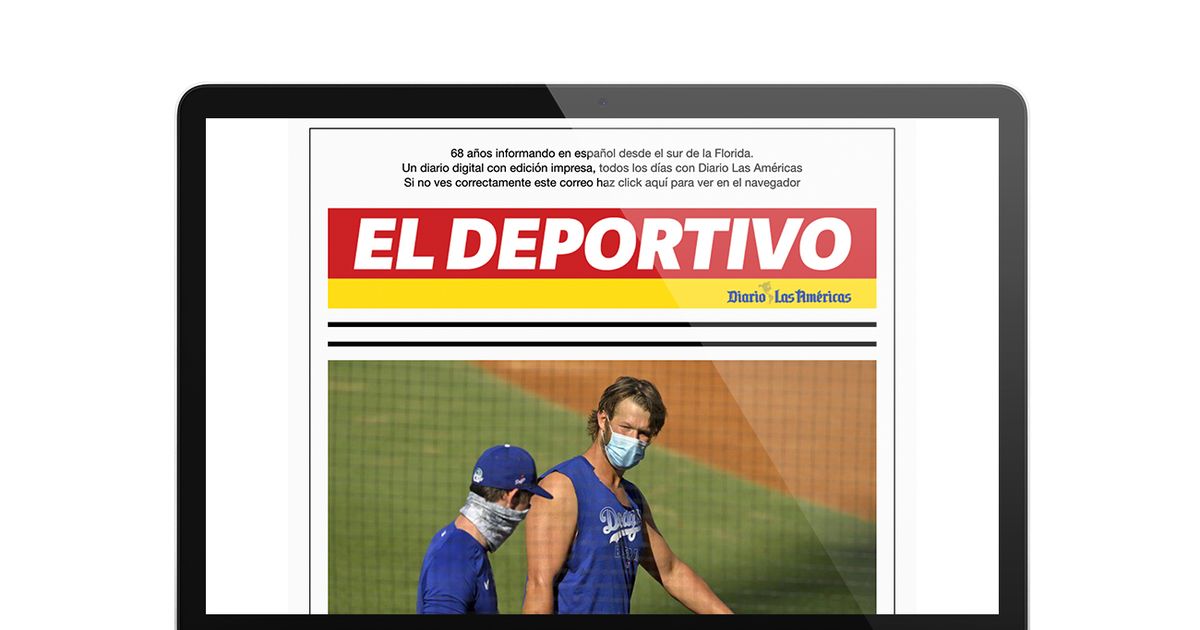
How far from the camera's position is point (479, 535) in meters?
3.76

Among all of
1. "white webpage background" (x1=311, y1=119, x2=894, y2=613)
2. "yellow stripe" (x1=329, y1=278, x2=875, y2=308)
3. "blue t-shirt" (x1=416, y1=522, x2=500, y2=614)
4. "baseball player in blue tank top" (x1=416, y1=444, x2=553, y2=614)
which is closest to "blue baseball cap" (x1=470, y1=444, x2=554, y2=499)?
"baseball player in blue tank top" (x1=416, y1=444, x2=553, y2=614)

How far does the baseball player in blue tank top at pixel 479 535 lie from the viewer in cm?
371

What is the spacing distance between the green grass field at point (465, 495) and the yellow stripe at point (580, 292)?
0.16 meters

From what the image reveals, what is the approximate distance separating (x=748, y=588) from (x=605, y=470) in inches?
18.5

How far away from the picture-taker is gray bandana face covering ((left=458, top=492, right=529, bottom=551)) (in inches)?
147

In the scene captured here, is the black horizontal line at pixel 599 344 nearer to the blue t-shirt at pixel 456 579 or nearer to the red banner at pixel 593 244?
the red banner at pixel 593 244

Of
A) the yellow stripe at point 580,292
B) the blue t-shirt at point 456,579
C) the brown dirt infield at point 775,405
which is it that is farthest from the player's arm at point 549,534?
the yellow stripe at point 580,292

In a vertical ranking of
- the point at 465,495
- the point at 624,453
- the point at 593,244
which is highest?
the point at 593,244

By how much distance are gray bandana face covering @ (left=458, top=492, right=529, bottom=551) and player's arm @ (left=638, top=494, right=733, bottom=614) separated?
0.43ft

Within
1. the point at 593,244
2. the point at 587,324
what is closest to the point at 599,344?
the point at 587,324

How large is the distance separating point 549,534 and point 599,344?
1.67ft

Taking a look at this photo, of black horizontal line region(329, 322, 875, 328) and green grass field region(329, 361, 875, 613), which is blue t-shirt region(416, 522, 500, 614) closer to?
green grass field region(329, 361, 875, 613)

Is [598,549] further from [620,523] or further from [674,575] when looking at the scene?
[674,575]
